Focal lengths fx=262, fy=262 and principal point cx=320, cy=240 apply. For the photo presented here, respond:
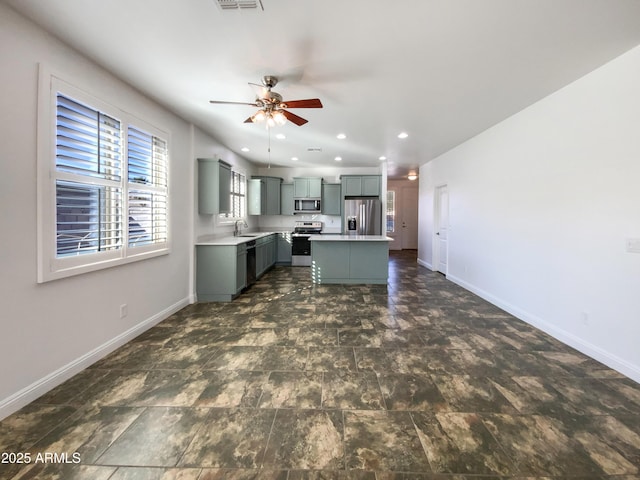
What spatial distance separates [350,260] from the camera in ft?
16.9

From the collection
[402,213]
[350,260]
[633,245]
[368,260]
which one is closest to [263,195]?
[350,260]

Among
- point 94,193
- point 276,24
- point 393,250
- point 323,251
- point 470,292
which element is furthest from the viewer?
point 393,250

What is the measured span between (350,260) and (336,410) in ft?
11.4

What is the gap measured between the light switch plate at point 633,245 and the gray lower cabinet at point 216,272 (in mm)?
4408

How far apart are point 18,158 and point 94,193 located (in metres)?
0.57

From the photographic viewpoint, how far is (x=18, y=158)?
5.93ft

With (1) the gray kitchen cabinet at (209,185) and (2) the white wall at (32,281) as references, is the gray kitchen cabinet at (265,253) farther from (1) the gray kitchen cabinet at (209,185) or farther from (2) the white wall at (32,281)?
(2) the white wall at (32,281)

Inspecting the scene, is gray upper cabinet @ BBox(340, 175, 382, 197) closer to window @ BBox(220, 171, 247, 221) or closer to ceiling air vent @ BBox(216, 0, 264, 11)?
window @ BBox(220, 171, 247, 221)

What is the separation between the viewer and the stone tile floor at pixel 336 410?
55.0 inches

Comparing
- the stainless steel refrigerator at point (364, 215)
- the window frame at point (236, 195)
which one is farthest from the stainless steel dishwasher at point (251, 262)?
the stainless steel refrigerator at point (364, 215)

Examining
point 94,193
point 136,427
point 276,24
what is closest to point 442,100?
point 276,24

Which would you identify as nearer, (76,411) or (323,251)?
(76,411)

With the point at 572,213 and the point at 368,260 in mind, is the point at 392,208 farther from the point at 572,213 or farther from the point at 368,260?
the point at 572,213

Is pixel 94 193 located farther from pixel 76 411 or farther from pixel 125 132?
pixel 76 411
